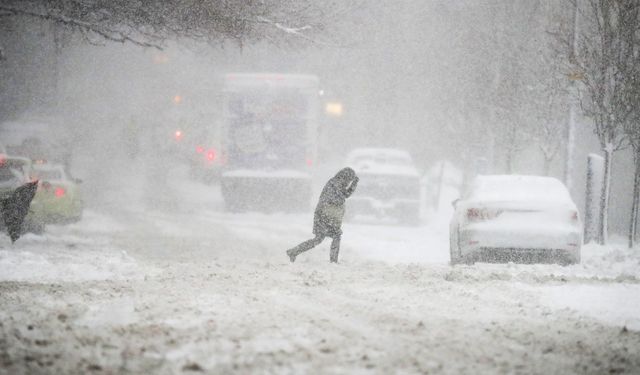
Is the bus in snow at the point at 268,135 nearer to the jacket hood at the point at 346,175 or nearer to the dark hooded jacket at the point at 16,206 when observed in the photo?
the dark hooded jacket at the point at 16,206

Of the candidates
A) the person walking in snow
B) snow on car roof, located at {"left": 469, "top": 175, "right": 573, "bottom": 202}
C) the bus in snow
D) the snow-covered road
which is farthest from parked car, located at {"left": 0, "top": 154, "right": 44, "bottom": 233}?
snow on car roof, located at {"left": 469, "top": 175, "right": 573, "bottom": 202}

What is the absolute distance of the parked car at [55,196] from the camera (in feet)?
53.6

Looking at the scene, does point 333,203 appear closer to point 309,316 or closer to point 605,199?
point 309,316

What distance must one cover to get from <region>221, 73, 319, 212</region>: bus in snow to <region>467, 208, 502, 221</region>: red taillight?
1080 centimetres

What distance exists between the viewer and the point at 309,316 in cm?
685

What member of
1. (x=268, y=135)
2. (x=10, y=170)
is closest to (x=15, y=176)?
(x=10, y=170)

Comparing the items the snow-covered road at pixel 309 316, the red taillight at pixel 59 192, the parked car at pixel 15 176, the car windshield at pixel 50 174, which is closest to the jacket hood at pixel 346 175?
the snow-covered road at pixel 309 316

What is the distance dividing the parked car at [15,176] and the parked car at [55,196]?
0.75ft

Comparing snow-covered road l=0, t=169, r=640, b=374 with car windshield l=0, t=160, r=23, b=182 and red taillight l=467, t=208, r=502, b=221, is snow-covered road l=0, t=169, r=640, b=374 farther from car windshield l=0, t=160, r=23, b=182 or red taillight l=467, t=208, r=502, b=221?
car windshield l=0, t=160, r=23, b=182

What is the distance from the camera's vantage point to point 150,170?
34.9m

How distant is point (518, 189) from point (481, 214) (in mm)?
881

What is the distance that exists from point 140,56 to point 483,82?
44.1 m

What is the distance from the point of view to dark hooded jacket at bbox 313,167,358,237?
36.4ft

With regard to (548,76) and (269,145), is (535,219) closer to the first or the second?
(548,76)
